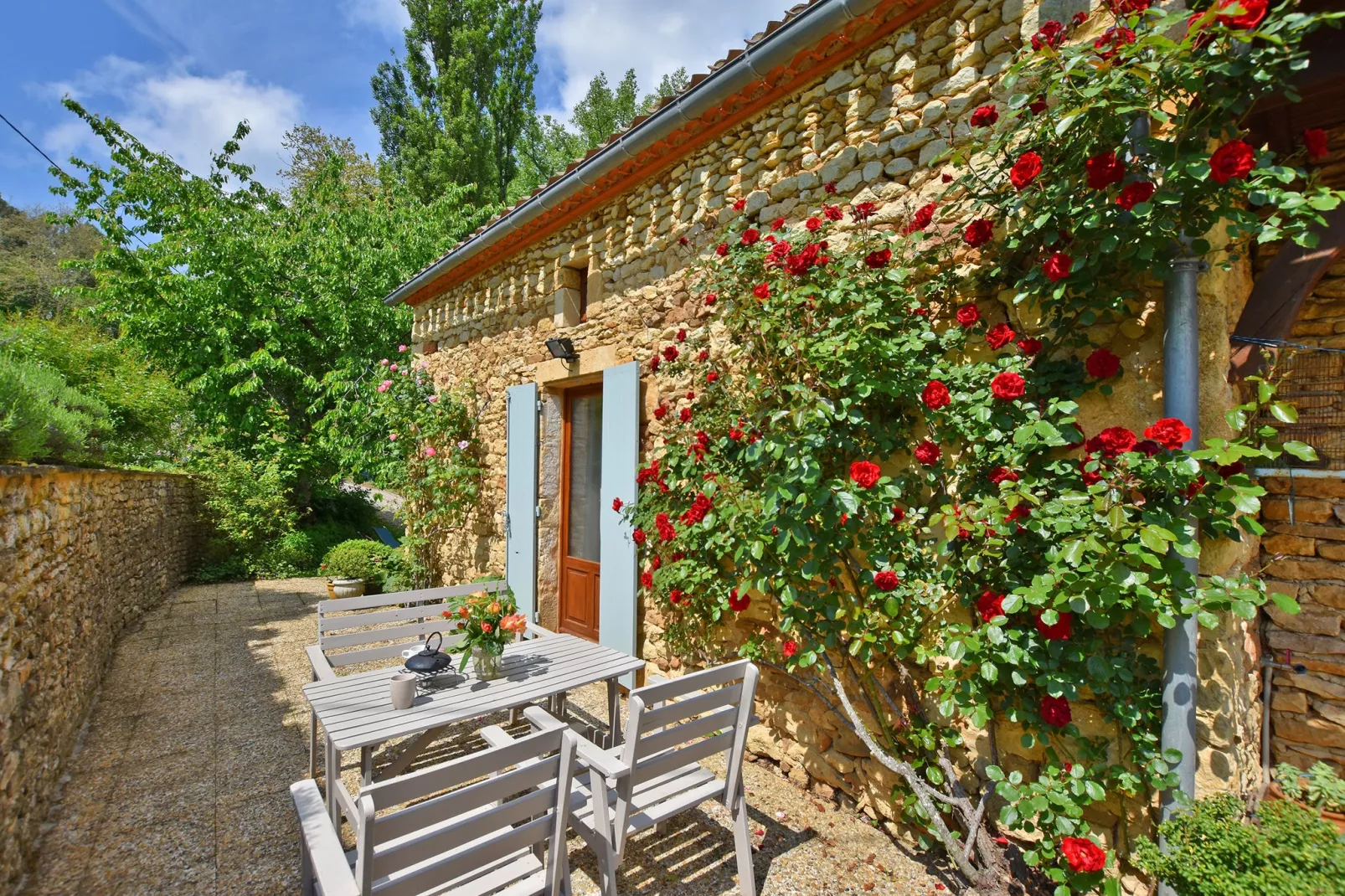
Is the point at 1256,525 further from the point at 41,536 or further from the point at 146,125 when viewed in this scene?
the point at 146,125

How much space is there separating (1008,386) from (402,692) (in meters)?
2.63

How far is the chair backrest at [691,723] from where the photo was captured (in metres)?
2.08

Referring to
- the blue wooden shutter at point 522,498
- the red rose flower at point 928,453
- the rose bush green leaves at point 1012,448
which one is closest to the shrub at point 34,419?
the blue wooden shutter at point 522,498

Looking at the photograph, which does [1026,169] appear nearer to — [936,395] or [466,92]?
[936,395]

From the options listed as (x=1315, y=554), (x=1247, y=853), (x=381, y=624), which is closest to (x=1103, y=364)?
(x=1315, y=554)

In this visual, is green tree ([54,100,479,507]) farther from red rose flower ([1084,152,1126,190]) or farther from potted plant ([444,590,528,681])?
red rose flower ([1084,152,1126,190])

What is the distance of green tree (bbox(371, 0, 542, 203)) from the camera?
1517 centimetres

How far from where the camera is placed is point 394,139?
17109 millimetres

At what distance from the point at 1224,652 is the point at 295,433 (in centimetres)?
1209

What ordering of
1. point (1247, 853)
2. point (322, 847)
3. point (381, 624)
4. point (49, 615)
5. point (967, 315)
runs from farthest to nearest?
point (381, 624), point (49, 615), point (967, 315), point (322, 847), point (1247, 853)

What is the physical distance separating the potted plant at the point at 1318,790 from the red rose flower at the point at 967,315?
6.30ft

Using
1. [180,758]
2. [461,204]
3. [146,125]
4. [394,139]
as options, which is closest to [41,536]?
[180,758]

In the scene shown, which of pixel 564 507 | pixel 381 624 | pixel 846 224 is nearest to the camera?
pixel 846 224

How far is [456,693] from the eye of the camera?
2.59 metres
